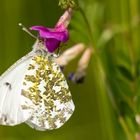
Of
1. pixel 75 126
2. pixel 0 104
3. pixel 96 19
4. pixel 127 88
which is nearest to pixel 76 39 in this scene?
pixel 96 19

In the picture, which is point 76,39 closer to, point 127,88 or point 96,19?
point 96,19

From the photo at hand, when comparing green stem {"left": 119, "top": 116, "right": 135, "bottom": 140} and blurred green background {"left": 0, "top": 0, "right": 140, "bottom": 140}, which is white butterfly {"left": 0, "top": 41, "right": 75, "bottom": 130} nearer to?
blurred green background {"left": 0, "top": 0, "right": 140, "bottom": 140}

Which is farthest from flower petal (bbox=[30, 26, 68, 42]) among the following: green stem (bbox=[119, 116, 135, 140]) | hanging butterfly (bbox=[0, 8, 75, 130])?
green stem (bbox=[119, 116, 135, 140])

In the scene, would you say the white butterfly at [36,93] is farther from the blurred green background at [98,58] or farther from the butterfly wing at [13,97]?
the blurred green background at [98,58]

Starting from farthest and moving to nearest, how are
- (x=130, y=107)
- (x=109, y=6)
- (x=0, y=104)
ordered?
(x=109, y=6) → (x=130, y=107) → (x=0, y=104)

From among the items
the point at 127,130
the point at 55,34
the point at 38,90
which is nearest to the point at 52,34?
the point at 55,34

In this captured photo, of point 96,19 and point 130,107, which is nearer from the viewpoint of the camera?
point 130,107

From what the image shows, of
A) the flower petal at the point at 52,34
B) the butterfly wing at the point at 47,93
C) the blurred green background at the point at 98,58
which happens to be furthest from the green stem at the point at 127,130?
the flower petal at the point at 52,34
